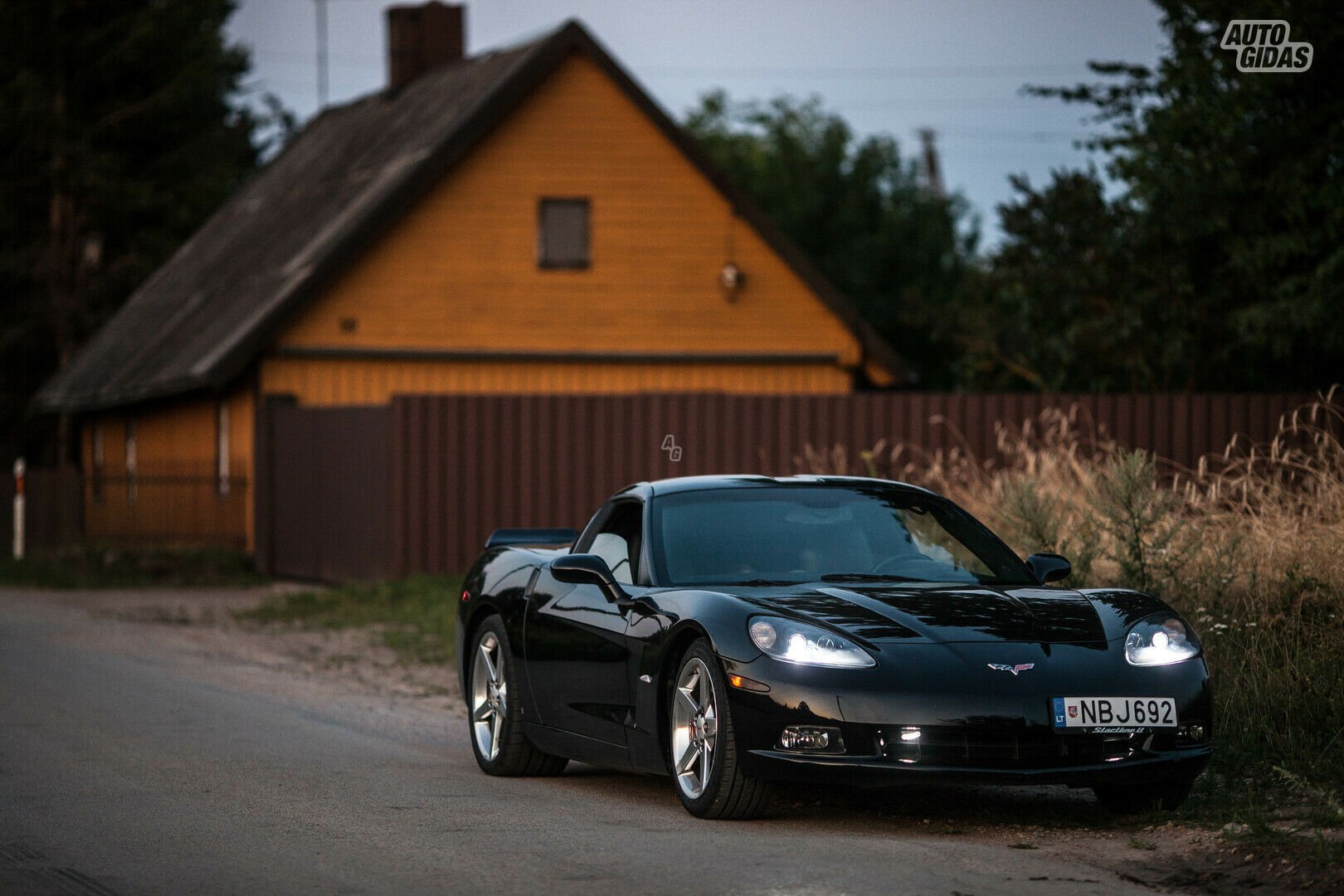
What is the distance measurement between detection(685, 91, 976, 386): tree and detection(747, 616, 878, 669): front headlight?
39974mm

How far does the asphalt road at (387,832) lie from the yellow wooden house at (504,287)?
17.3m

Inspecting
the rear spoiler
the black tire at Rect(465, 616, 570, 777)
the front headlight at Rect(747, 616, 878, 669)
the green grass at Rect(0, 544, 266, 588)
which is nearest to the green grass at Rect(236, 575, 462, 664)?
the green grass at Rect(0, 544, 266, 588)

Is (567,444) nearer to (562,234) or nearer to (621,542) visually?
(562,234)

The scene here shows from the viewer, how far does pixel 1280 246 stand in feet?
67.4

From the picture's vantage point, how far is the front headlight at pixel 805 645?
7375 mm

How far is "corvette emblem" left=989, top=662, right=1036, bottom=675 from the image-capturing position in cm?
735

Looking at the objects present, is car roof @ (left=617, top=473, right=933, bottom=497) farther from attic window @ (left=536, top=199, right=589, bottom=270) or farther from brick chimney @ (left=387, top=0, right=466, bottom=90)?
brick chimney @ (left=387, top=0, right=466, bottom=90)

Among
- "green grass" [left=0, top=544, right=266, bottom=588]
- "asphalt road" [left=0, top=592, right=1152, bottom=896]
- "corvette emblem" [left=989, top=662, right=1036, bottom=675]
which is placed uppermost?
"corvette emblem" [left=989, top=662, right=1036, bottom=675]

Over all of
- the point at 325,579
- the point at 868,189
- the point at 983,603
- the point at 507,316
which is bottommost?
the point at 325,579

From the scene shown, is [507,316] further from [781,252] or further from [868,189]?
[868,189]

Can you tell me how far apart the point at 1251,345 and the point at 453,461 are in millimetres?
8742

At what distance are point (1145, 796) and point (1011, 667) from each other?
0.89m

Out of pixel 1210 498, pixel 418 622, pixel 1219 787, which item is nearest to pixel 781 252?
pixel 418 622

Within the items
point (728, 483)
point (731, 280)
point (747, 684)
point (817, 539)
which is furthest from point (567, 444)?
point (747, 684)
